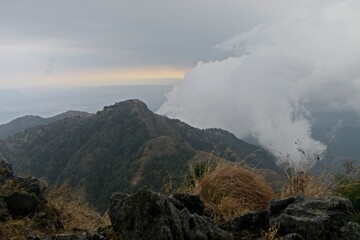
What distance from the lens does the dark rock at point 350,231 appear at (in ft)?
16.1

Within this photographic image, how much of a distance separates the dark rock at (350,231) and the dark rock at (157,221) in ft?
4.34

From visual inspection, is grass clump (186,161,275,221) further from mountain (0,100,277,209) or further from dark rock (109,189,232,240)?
mountain (0,100,277,209)

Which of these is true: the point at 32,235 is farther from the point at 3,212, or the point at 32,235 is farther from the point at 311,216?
the point at 311,216

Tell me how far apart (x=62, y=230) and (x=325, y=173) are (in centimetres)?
472

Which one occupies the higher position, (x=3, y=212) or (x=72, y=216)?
(x=3, y=212)

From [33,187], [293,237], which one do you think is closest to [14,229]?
[33,187]

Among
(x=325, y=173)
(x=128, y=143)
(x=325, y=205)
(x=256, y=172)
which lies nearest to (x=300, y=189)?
(x=325, y=173)

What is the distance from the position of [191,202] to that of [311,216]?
1733 millimetres

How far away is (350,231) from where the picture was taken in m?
4.95

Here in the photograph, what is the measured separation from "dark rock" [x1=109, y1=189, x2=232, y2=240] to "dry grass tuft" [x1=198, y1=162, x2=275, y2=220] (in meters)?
2.26

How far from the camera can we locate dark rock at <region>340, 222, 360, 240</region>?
491cm

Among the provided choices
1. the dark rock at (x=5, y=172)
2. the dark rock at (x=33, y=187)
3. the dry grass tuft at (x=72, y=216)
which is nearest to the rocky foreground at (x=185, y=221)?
the dry grass tuft at (x=72, y=216)

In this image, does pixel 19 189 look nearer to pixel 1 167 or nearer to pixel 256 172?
pixel 1 167

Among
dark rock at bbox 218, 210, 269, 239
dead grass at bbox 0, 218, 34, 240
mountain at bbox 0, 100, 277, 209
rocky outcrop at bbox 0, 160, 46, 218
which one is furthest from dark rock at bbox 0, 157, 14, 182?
mountain at bbox 0, 100, 277, 209
